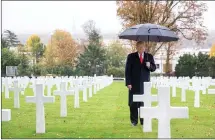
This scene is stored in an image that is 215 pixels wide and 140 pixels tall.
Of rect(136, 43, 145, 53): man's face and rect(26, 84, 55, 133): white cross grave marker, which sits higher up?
rect(136, 43, 145, 53): man's face

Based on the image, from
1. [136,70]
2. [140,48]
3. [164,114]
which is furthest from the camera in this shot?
[136,70]

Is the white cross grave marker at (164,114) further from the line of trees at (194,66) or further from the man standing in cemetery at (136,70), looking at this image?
the line of trees at (194,66)

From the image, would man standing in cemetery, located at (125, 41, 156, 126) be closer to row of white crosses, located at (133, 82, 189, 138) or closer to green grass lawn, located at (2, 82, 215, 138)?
green grass lawn, located at (2, 82, 215, 138)

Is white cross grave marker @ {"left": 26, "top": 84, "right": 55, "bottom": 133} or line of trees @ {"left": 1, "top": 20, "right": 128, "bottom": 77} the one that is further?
line of trees @ {"left": 1, "top": 20, "right": 128, "bottom": 77}

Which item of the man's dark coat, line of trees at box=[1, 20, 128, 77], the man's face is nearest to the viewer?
the man's face

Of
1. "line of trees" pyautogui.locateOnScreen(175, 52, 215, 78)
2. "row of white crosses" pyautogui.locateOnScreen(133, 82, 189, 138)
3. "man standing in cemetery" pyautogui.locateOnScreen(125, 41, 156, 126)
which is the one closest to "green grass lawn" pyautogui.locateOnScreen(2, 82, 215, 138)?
"man standing in cemetery" pyautogui.locateOnScreen(125, 41, 156, 126)

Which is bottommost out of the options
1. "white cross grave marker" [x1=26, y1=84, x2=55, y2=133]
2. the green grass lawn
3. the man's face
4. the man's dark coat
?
the green grass lawn

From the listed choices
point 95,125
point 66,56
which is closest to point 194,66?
point 66,56

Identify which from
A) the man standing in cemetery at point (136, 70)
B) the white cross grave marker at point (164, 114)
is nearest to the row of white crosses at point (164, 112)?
the white cross grave marker at point (164, 114)

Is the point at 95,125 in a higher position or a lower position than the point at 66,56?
lower

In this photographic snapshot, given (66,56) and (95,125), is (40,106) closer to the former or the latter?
(95,125)

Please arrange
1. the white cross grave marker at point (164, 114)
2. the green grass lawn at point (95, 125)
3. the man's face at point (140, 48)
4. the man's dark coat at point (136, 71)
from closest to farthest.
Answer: the white cross grave marker at point (164, 114)
the green grass lawn at point (95, 125)
the man's face at point (140, 48)
the man's dark coat at point (136, 71)

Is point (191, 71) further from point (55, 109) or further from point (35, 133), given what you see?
point (35, 133)

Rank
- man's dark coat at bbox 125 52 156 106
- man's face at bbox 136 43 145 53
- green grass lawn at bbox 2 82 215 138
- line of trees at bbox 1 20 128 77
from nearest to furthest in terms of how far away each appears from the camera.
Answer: green grass lawn at bbox 2 82 215 138 → man's face at bbox 136 43 145 53 → man's dark coat at bbox 125 52 156 106 → line of trees at bbox 1 20 128 77
